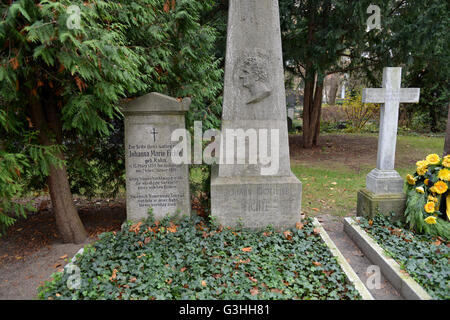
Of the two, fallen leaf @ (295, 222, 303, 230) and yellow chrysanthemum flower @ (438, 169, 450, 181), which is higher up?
yellow chrysanthemum flower @ (438, 169, 450, 181)

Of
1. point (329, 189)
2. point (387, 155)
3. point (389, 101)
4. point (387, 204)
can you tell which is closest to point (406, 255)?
point (387, 204)

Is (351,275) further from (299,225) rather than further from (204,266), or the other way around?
(204,266)

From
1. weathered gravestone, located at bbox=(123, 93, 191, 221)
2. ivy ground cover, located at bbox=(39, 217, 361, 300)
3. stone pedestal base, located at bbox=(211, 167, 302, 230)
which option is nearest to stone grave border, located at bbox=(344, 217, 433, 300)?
ivy ground cover, located at bbox=(39, 217, 361, 300)

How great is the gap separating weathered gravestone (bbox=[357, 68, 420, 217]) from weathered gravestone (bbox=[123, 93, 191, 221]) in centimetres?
273

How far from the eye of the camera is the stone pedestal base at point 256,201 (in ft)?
13.6

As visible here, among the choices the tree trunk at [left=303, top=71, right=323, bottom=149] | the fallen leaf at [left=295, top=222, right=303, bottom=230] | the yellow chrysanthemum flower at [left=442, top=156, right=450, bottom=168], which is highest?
the tree trunk at [left=303, top=71, right=323, bottom=149]

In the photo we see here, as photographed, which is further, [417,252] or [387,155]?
[387,155]

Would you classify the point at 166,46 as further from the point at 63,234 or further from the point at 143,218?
the point at 63,234

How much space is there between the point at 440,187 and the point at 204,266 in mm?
3315

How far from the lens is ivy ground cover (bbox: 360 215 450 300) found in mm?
3000

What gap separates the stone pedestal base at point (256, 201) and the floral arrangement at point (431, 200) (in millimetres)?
1578

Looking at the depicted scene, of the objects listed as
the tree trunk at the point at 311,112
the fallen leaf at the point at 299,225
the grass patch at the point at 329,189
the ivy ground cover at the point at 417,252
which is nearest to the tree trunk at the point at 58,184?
the fallen leaf at the point at 299,225

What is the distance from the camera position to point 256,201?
420 centimetres

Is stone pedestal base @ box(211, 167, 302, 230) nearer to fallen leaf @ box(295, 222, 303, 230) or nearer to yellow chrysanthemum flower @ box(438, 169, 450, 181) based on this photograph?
fallen leaf @ box(295, 222, 303, 230)
